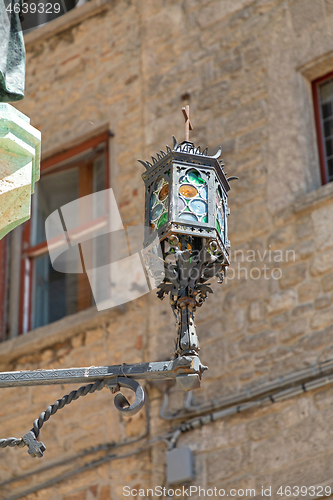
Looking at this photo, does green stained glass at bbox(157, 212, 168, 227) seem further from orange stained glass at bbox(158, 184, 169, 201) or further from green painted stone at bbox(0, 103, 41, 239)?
green painted stone at bbox(0, 103, 41, 239)

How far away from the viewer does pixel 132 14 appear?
7.90 meters

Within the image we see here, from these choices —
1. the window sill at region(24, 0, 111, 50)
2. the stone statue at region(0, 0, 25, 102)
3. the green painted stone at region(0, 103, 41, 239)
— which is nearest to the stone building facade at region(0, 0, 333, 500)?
the window sill at region(24, 0, 111, 50)

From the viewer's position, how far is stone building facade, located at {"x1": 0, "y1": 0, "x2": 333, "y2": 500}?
546 centimetres

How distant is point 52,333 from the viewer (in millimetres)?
6703

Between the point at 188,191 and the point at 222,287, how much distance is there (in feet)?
8.62

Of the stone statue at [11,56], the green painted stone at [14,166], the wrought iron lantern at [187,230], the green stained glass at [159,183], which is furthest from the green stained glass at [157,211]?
the stone statue at [11,56]

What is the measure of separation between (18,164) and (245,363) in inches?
101

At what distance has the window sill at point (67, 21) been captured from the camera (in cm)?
819

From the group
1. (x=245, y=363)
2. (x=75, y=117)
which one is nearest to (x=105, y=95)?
(x=75, y=117)

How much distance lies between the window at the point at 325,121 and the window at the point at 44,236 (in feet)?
6.12

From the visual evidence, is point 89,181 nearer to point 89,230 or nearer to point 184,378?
point 89,230

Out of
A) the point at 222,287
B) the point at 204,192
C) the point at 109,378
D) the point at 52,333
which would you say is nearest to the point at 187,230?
the point at 204,192

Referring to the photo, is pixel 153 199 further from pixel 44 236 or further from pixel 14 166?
pixel 44 236

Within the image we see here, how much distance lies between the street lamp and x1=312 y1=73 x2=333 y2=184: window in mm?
2715
